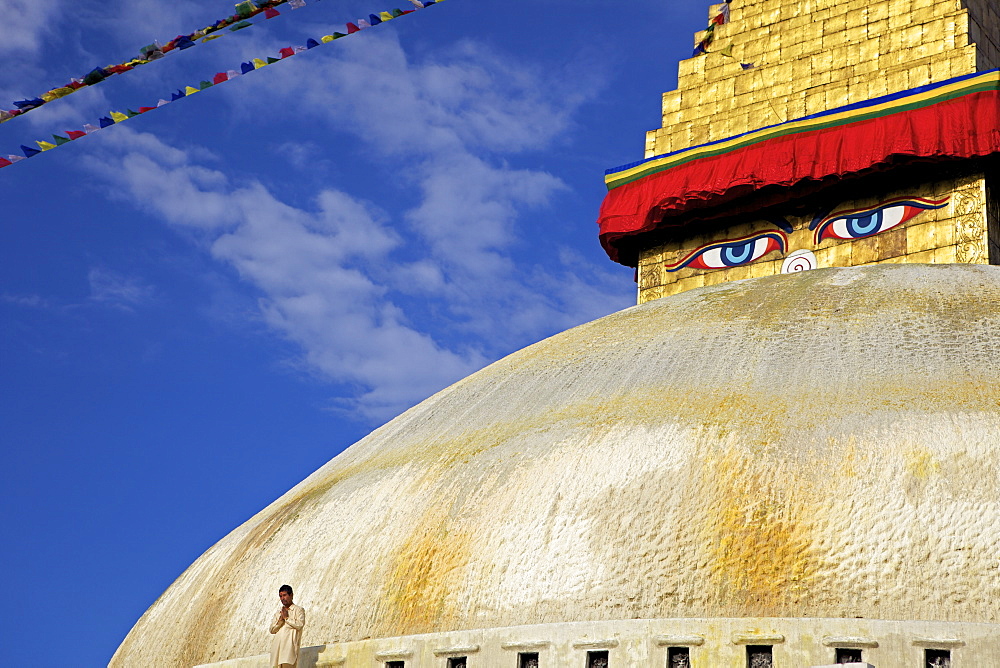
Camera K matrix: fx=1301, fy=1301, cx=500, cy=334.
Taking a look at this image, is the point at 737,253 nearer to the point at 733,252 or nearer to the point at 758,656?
the point at 733,252

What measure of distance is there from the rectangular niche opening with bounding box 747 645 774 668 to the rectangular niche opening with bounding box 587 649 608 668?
24.0 inches

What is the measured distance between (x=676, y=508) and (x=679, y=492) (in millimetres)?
97

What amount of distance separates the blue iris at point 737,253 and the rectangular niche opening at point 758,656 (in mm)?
7081

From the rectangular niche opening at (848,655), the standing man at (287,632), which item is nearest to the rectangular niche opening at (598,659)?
the rectangular niche opening at (848,655)

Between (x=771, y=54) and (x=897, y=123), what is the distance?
190 centimetres

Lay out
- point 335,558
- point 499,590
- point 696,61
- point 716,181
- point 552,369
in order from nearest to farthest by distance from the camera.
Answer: point 499,590 < point 335,558 < point 552,369 < point 716,181 < point 696,61

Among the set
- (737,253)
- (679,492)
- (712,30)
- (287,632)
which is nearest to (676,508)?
(679,492)

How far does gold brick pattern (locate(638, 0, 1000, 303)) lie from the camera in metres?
11.0

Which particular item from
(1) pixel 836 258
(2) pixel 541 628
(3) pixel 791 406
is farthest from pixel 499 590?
(1) pixel 836 258

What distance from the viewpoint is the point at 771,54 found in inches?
505

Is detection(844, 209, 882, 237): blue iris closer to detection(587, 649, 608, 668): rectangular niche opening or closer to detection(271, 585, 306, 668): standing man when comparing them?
detection(587, 649, 608, 668): rectangular niche opening

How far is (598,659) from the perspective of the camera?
5.58 meters

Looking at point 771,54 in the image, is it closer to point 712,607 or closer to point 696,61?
point 696,61

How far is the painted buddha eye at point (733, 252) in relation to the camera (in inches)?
468
